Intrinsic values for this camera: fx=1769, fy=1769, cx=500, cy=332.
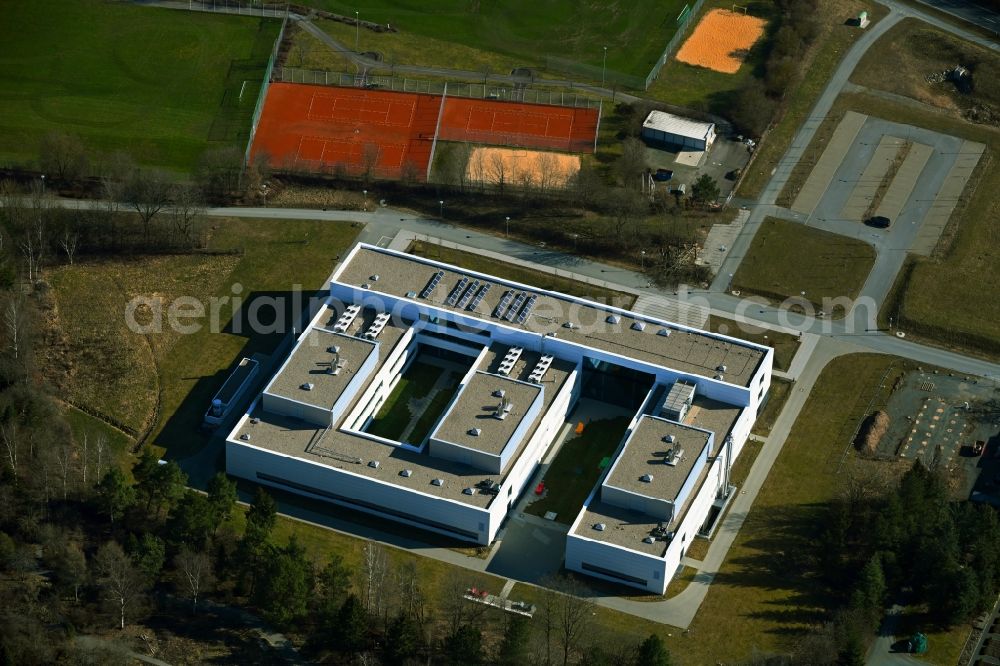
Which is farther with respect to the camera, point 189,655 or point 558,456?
point 558,456

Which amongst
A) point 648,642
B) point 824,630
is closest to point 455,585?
point 648,642

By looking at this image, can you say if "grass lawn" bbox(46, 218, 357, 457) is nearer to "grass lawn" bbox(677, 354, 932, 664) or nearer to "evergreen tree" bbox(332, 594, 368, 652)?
"evergreen tree" bbox(332, 594, 368, 652)

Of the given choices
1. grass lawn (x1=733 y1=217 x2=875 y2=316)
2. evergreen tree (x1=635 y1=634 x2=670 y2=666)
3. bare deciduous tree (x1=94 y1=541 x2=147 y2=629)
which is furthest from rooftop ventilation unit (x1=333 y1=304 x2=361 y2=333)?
evergreen tree (x1=635 y1=634 x2=670 y2=666)

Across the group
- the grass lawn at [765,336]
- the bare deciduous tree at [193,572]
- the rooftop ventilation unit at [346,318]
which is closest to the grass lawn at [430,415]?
the rooftop ventilation unit at [346,318]

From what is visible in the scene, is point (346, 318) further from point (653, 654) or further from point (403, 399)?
point (653, 654)

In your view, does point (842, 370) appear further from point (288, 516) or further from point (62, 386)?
point (62, 386)

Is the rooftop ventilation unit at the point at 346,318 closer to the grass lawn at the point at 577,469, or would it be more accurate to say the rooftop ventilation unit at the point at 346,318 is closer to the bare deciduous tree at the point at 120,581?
the grass lawn at the point at 577,469
